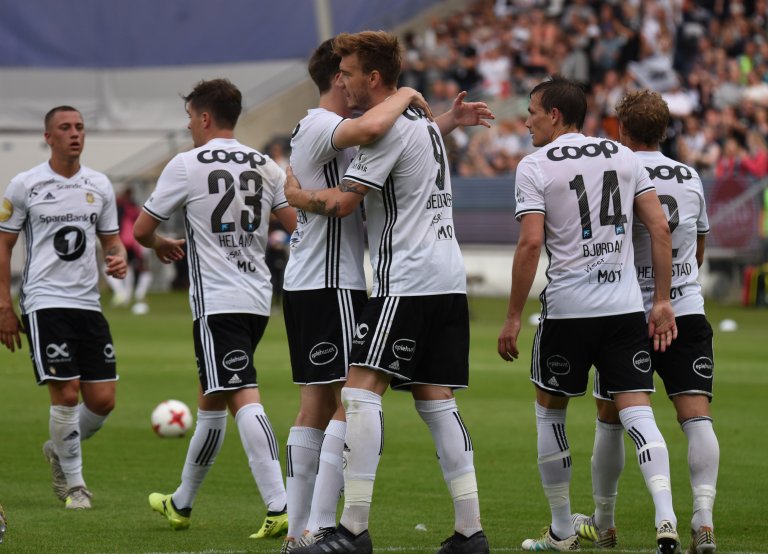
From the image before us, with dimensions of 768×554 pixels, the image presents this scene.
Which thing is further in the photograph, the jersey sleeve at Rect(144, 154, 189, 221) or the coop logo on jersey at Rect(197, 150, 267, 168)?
the coop logo on jersey at Rect(197, 150, 267, 168)

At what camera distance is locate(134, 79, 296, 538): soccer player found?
7688mm

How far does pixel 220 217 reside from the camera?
776 cm

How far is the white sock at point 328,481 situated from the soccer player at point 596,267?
0.89 metres

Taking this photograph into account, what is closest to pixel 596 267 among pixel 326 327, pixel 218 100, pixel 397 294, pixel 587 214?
pixel 587 214

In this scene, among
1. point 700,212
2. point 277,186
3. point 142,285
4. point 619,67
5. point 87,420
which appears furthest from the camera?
point 619,67

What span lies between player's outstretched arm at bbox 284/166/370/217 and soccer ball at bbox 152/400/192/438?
A: 214 inches

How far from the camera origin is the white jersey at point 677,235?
733 cm

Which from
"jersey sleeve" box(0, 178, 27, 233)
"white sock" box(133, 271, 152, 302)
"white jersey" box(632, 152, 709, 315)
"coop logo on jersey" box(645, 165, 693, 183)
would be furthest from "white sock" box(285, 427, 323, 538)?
"white sock" box(133, 271, 152, 302)

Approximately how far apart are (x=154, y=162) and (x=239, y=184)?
28.2 m

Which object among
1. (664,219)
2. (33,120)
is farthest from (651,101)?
(33,120)

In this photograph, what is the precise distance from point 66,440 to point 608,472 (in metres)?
3.50

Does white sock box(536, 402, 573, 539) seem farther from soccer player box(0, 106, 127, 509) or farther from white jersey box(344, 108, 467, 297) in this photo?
soccer player box(0, 106, 127, 509)

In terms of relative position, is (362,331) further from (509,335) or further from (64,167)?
(64,167)

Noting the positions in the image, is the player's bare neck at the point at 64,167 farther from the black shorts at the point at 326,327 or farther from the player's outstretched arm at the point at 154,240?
the black shorts at the point at 326,327
